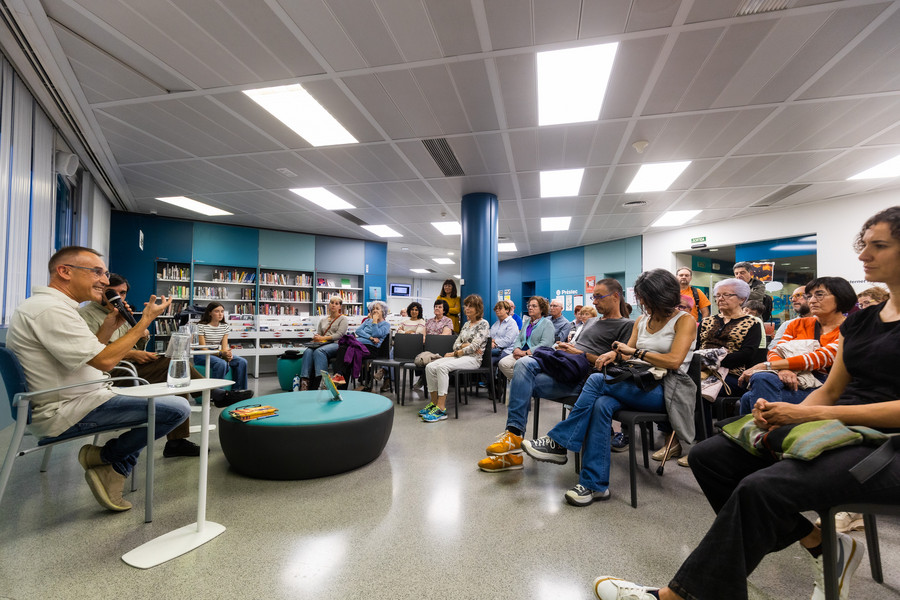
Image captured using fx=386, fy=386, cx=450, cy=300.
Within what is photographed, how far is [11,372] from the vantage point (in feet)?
5.50

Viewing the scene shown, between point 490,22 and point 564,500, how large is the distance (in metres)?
3.11

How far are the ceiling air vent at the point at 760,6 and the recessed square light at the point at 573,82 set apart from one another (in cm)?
74

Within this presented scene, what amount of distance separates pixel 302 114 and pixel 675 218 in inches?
283

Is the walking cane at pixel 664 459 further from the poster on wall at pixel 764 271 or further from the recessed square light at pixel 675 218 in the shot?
the poster on wall at pixel 764 271

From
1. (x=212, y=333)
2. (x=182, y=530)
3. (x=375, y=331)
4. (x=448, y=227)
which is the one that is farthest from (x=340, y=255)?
(x=182, y=530)

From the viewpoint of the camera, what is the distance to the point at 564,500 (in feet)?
7.38

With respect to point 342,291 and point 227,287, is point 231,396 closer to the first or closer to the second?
point 227,287

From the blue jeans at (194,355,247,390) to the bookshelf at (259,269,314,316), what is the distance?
156 inches

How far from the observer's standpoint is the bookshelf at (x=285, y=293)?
8.78m

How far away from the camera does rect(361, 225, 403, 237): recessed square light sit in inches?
335

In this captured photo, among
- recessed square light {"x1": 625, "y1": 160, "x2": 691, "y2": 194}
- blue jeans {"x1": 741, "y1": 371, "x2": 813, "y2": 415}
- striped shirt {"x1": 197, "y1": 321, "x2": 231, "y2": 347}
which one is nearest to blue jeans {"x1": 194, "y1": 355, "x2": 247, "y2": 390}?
striped shirt {"x1": 197, "y1": 321, "x2": 231, "y2": 347}

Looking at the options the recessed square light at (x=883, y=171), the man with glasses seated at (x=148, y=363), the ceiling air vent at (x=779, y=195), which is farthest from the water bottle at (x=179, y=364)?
the ceiling air vent at (x=779, y=195)

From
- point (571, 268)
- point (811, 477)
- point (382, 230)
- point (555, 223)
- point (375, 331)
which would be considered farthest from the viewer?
point (571, 268)

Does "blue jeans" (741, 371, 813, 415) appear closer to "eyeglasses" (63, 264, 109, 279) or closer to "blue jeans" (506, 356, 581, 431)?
"blue jeans" (506, 356, 581, 431)
